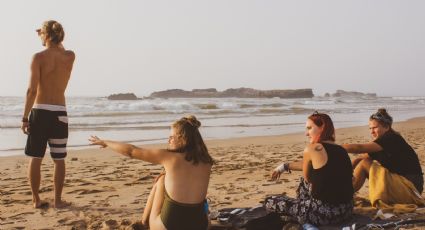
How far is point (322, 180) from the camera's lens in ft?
12.6

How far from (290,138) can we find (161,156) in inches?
404

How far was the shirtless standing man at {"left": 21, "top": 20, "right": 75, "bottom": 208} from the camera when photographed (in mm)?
4805

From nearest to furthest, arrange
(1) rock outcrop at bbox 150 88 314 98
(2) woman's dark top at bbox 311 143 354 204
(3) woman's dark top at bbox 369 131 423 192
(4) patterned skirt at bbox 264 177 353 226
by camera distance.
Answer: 1. (2) woman's dark top at bbox 311 143 354 204
2. (4) patterned skirt at bbox 264 177 353 226
3. (3) woman's dark top at bbox 369 131 423 192
4. (1) rock outcrop at bbox 150 88 314 98

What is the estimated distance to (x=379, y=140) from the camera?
4.59 m

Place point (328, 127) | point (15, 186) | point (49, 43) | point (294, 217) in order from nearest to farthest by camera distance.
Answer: point (328, 127) → point (294, 217) → point (49, 43) → point (15, 186)

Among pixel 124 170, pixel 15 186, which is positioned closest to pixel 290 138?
pixel 124 170

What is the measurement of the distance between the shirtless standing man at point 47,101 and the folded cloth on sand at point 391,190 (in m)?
3.27

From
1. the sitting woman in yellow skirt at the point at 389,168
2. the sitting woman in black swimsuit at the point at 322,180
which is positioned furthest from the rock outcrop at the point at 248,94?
the sitting woman in black swimsuit at the point at 322,180

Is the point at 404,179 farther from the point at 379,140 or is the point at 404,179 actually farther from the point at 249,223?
the point at 249,223

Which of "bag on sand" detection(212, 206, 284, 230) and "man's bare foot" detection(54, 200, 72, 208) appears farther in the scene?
"man's bare foot" detection(54, 200, 72, 208)

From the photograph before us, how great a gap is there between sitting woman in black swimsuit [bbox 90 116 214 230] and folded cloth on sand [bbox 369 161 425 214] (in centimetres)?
204

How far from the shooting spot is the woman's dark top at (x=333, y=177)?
380 centimetres

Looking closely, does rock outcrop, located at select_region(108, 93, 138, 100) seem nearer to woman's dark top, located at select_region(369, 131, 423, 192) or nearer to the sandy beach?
the sandy beach

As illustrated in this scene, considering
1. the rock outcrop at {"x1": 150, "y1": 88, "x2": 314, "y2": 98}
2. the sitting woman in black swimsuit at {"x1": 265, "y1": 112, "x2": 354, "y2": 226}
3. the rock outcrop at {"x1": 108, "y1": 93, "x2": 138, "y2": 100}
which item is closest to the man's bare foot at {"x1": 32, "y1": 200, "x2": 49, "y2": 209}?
the sitting woman in black swimsuit at {"x1": 265, "y1": 112, "x2": 354, "y2": 226}
